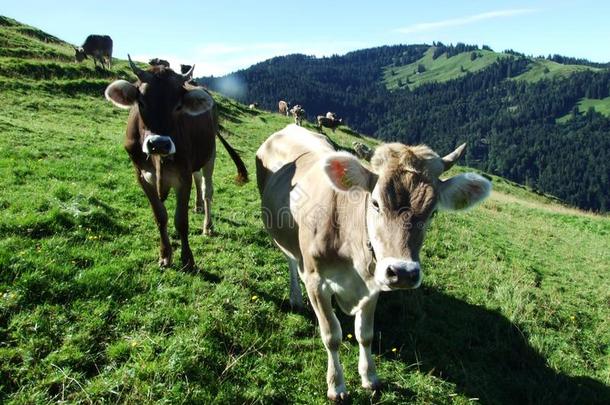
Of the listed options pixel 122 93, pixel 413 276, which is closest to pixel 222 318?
pixel 413 276

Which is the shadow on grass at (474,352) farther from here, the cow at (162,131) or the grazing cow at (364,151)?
the cow at (162,131)

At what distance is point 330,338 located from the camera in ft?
16.4

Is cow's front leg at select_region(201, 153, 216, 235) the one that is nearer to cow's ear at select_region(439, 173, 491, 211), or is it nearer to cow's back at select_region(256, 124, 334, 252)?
cow's back at select_region(256, 124, 334, 252)

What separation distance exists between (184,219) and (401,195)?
4.34 meters

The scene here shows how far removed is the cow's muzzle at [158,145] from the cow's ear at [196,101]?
108 centimetres

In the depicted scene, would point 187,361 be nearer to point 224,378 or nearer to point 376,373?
point 224,378

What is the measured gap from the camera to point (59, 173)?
34.7 feet

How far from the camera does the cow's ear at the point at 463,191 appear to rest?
4215mm

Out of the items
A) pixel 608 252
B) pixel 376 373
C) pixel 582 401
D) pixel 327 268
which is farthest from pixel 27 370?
pixel 608 252

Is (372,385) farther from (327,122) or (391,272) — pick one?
(327,122)

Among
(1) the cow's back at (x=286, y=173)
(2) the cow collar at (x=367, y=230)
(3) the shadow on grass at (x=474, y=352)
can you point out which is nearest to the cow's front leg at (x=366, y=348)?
(3) the shadow on grass at (x=474, y=352)

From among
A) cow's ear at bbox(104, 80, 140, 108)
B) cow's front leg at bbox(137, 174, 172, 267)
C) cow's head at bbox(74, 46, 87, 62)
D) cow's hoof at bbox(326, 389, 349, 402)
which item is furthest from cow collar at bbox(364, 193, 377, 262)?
cow's head at bbox(74, 46, 87, 62)

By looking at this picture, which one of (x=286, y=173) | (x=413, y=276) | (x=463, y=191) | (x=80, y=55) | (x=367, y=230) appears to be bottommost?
(x=413, y=276)

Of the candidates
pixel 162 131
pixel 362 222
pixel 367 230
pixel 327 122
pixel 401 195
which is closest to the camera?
pixel 401 195
